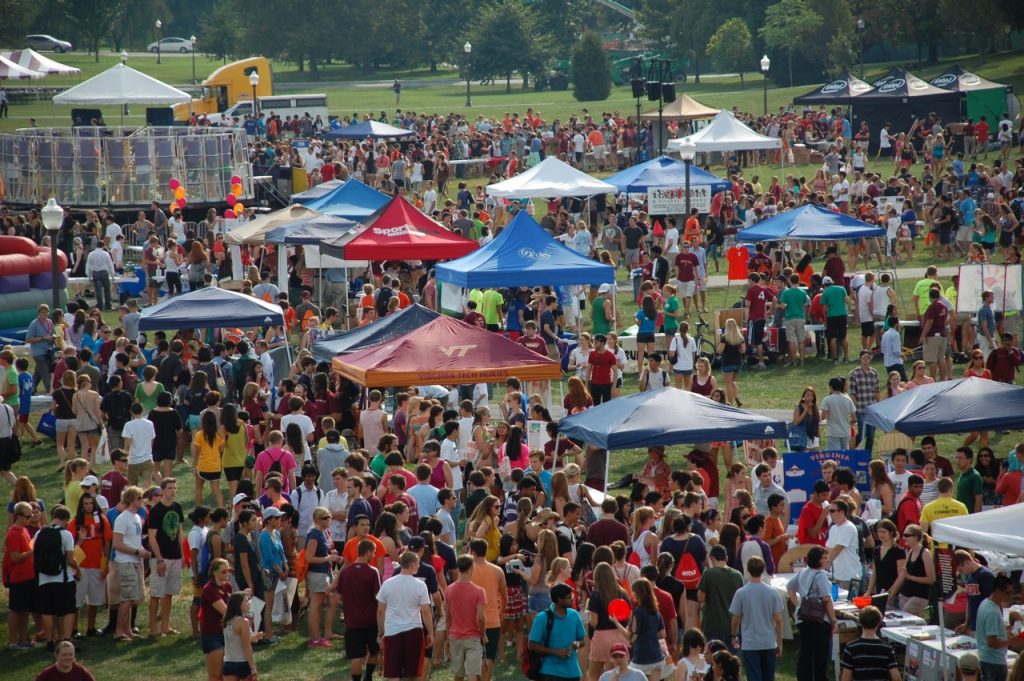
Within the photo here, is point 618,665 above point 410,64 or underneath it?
underneath

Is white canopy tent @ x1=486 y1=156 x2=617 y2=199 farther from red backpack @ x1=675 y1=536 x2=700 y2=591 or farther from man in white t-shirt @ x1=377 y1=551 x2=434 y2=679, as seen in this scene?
man in white t-shirt @ x1=377 y1=551 x2=434 y2=679

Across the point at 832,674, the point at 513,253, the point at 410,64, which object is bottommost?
the point at 832,674

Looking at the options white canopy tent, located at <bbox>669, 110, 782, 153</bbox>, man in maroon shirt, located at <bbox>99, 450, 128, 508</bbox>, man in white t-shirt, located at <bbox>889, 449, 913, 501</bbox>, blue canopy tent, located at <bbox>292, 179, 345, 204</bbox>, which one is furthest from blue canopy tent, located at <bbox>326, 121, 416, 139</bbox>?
man in white t-shirt, located at <bbox>889, 449, 913, 501</bbox>

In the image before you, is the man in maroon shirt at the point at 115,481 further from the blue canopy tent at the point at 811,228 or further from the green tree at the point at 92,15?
the green tree at the point at 92,15

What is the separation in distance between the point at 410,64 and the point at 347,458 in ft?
258

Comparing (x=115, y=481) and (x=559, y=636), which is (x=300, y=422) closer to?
(x=115, y=481)

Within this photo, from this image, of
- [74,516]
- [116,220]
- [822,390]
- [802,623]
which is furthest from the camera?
[116,220]

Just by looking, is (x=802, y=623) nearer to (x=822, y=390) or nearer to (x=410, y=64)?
(x=822, y=390)

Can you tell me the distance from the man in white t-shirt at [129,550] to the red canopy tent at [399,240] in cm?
1121

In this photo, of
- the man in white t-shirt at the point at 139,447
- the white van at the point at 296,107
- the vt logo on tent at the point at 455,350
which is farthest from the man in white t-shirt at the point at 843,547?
the white van at the point at 296,107

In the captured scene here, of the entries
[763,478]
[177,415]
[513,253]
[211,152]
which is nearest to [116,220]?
[211,152]

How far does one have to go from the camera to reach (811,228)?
23.2 m

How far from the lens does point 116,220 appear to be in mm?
33312

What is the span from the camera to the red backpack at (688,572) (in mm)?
10812
